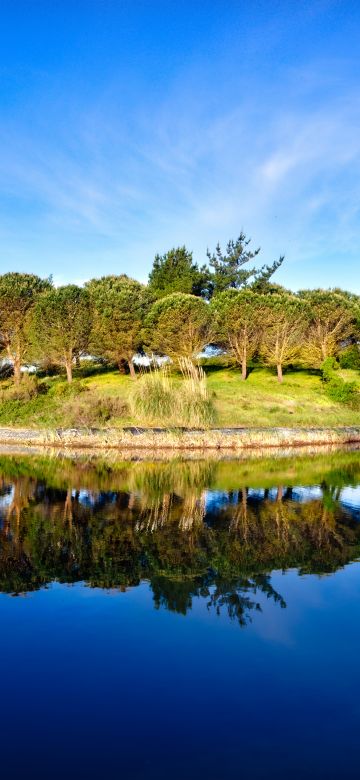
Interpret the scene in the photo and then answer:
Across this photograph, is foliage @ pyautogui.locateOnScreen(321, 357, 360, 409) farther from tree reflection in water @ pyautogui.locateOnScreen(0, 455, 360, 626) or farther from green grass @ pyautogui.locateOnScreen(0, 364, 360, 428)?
tree reflection in water @ pyautogui.locateOnScreen(0, 455, 360, 626)

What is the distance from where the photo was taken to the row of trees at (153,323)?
51.7 m

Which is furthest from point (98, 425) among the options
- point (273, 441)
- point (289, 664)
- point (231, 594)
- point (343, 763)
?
point (343, 763)

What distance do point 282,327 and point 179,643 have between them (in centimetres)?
4605

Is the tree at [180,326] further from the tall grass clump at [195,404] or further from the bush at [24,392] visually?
the tall grass clump at [195,404]

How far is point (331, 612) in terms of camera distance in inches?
412

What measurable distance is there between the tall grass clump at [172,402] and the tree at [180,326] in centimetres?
1730

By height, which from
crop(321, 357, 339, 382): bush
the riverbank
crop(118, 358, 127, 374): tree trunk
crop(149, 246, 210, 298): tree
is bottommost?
the riverbank

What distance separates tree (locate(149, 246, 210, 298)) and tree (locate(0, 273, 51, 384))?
62.0 feet

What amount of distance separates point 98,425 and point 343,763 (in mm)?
30544

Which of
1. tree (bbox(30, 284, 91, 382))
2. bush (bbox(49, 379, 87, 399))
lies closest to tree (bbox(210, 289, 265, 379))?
tree (bbox(30, 284, 91, 382))

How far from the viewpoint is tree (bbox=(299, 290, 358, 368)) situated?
58.2 m

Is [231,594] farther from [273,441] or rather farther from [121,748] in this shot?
[273,441]

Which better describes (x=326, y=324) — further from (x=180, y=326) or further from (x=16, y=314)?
(x=16, y=314)

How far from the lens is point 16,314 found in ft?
184
